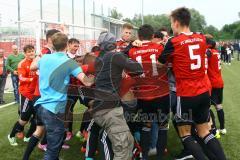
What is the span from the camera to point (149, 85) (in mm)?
5520

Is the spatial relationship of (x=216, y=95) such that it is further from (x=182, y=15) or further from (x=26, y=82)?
(x=26, y=82)

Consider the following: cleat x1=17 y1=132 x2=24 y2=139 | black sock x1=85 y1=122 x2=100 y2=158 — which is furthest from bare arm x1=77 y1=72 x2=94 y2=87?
cleat x1=17 y1=132 x2=24 y2=139

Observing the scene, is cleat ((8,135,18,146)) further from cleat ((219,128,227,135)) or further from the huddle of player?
cleat ((219,128,227,135))

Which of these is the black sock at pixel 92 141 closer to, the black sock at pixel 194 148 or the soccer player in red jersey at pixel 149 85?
the soccer player in red jersey at pixel 149 85

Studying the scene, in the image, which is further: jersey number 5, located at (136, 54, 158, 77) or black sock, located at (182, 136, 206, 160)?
jersey number 5, located at (136, 54, 158, 77)

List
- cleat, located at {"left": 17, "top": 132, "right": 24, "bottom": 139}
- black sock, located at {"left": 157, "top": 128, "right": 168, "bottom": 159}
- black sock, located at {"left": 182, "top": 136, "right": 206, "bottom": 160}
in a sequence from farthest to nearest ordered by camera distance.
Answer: cleat, located at {"left": 17, "top": 132, "right": 24, "bottom": 139} < black sock, located at {"left": 157, "top": 128, "right": 168, "bottom": 159} < black sock, located at {"left": 182, "top": 136, "right": 206, "bottom": 160}

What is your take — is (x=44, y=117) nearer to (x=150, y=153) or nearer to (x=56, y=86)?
(x=56, y=86)

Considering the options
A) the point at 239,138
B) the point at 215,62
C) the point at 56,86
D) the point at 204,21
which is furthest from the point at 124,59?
the point at 204,21

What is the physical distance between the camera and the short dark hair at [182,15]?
4.94 m

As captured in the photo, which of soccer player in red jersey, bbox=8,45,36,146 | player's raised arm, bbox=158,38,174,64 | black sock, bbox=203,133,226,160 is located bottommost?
black sock, bbox=203,133,226,160

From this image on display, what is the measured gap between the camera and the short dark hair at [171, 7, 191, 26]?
16.2 ft

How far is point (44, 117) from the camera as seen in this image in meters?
4.93

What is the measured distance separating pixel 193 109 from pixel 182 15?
1260mm

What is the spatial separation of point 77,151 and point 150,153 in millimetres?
1303
